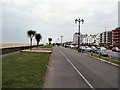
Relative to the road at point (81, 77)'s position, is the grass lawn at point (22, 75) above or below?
above

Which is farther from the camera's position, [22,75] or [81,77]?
[81,77]

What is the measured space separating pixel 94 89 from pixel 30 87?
2671 millimetres

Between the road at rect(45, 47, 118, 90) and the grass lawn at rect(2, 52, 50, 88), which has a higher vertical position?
the grass lawn at rect(2, 52, 50, 88)

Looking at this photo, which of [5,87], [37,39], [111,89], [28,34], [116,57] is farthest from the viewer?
[37,39]

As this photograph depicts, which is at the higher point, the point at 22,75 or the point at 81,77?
the point at 22,75

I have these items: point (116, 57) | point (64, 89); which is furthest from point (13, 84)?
point (116, 57)

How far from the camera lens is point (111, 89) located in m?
10.9

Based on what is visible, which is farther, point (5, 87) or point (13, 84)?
point (13, 84)

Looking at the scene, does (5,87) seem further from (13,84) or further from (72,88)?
(72,88)

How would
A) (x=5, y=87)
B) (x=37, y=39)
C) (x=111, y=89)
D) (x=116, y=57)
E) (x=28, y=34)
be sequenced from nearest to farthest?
(x=5, y=87), (x=111, y=89), (x=116, y=57), (x=28, y=34), (x=37, y=39)

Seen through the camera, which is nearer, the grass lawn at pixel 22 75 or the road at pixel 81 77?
the grass lawn at pixel 22 75

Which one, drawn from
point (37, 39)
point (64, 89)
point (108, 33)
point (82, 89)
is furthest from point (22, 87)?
point (108, 33)

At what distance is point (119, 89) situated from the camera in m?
10.9

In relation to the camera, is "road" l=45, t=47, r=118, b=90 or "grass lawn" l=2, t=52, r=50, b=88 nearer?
"grass lawn" l=2, t=52, r=50, b=88
